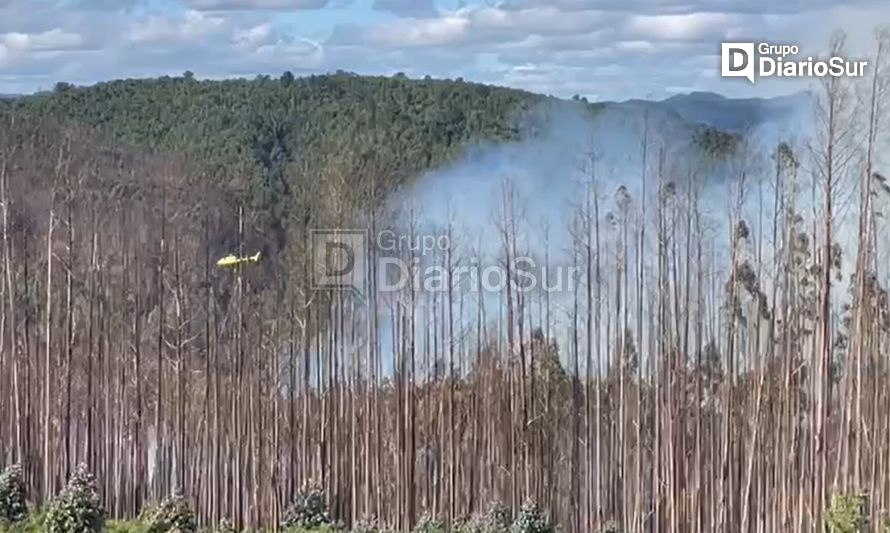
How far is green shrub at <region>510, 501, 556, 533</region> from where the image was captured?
902cm

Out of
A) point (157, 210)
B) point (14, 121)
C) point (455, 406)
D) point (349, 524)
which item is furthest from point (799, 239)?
point (14, 121)

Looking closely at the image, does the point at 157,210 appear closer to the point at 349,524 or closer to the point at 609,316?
the point at 349,524

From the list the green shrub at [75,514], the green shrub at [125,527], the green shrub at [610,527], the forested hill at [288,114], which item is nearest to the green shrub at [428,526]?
the green shrub at [610,527]

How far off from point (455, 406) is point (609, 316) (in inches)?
67.4

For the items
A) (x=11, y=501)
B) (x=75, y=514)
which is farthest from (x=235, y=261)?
(x=75, y=514)

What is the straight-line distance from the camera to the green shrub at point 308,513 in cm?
986

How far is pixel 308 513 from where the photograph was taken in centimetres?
995

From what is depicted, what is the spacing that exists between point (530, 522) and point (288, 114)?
1548cm

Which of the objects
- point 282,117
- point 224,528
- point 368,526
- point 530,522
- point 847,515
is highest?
point 282,117

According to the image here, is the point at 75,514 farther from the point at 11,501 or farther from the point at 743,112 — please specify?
the point at 743,112

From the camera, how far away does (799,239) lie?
29.3ft

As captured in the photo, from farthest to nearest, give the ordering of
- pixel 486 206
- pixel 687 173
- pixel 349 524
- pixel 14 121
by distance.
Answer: pixel 14 121
pixel 486 206
pixel 349 524
pixel 687 173

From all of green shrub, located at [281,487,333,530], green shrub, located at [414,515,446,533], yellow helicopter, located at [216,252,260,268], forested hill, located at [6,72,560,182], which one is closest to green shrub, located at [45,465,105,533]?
green shrub, located at [281,487,333,530]

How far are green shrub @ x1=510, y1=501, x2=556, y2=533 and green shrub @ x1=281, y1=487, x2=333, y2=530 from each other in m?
1.49
